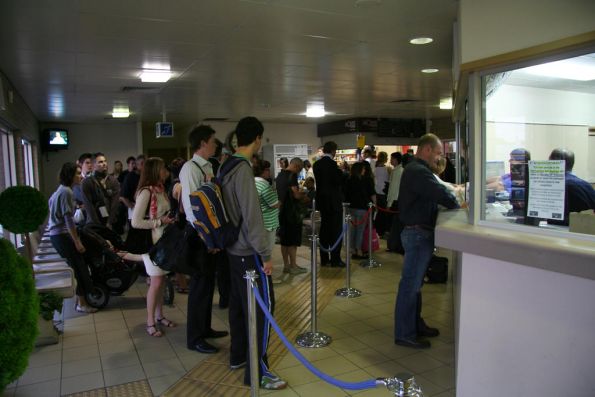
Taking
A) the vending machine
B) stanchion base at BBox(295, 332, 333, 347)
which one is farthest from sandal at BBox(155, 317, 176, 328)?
the vending machine

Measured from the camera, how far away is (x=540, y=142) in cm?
255

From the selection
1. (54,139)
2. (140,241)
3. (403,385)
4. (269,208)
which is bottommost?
(403,385)

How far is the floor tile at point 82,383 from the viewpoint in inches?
128

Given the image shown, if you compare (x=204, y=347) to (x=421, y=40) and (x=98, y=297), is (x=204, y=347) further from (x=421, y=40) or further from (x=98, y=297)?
(x=421, y=40)

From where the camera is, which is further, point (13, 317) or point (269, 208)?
point (269, 208)

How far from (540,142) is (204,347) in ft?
9.37

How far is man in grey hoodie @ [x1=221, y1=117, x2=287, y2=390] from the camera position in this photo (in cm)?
284

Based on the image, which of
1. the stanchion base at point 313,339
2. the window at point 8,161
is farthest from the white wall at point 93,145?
the stanchion base at point 313,339

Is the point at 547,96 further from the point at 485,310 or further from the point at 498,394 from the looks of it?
the point at 498,394

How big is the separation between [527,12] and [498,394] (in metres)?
2.11

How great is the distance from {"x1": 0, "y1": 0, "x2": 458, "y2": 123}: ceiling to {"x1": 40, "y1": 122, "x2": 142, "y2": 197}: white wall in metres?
4.47

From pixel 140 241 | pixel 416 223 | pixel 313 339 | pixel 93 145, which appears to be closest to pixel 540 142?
pixel 416 223

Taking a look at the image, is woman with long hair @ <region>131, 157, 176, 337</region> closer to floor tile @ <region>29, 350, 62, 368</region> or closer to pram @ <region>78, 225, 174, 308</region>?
floor tile @ <region>29, 350, 62, 368</region>

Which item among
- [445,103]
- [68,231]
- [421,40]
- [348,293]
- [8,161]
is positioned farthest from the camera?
[445,103]
